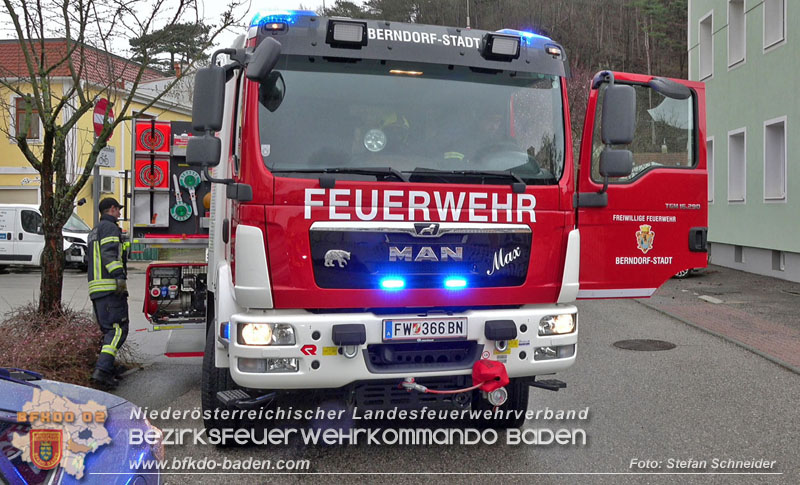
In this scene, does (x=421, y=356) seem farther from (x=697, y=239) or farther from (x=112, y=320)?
(x=112, y=320)

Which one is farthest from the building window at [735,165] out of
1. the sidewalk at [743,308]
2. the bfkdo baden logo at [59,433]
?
the bfkdo baden logo at [59,433]

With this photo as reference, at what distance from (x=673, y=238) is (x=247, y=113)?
3.56 m

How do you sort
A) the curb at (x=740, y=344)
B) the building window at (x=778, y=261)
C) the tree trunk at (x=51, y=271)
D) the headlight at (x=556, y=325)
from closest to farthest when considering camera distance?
the headlight at (x=556, y=325)
the tree trunk at (x=51, y=271)
the curb at (x=740, y=344)
the building window at (x=778, y=261)

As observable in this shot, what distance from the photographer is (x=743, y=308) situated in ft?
39.8

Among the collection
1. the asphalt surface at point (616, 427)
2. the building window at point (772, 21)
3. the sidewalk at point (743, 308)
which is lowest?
the asphalt surface at point (616, 427)

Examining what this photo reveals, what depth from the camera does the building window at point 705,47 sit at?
66.3 ft

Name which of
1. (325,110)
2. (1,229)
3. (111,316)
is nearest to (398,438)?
(325,110)

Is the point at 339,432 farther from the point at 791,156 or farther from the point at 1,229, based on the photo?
the point at 1,229

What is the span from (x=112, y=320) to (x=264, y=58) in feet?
11.4

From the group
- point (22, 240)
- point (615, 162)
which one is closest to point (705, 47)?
point (615, 162)

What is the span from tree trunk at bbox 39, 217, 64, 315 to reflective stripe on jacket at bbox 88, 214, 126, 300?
0.59 m

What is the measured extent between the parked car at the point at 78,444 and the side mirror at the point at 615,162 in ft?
11.0

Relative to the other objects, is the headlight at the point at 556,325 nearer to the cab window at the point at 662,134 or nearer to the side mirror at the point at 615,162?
the side mirror at the point at 615,162

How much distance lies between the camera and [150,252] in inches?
297
